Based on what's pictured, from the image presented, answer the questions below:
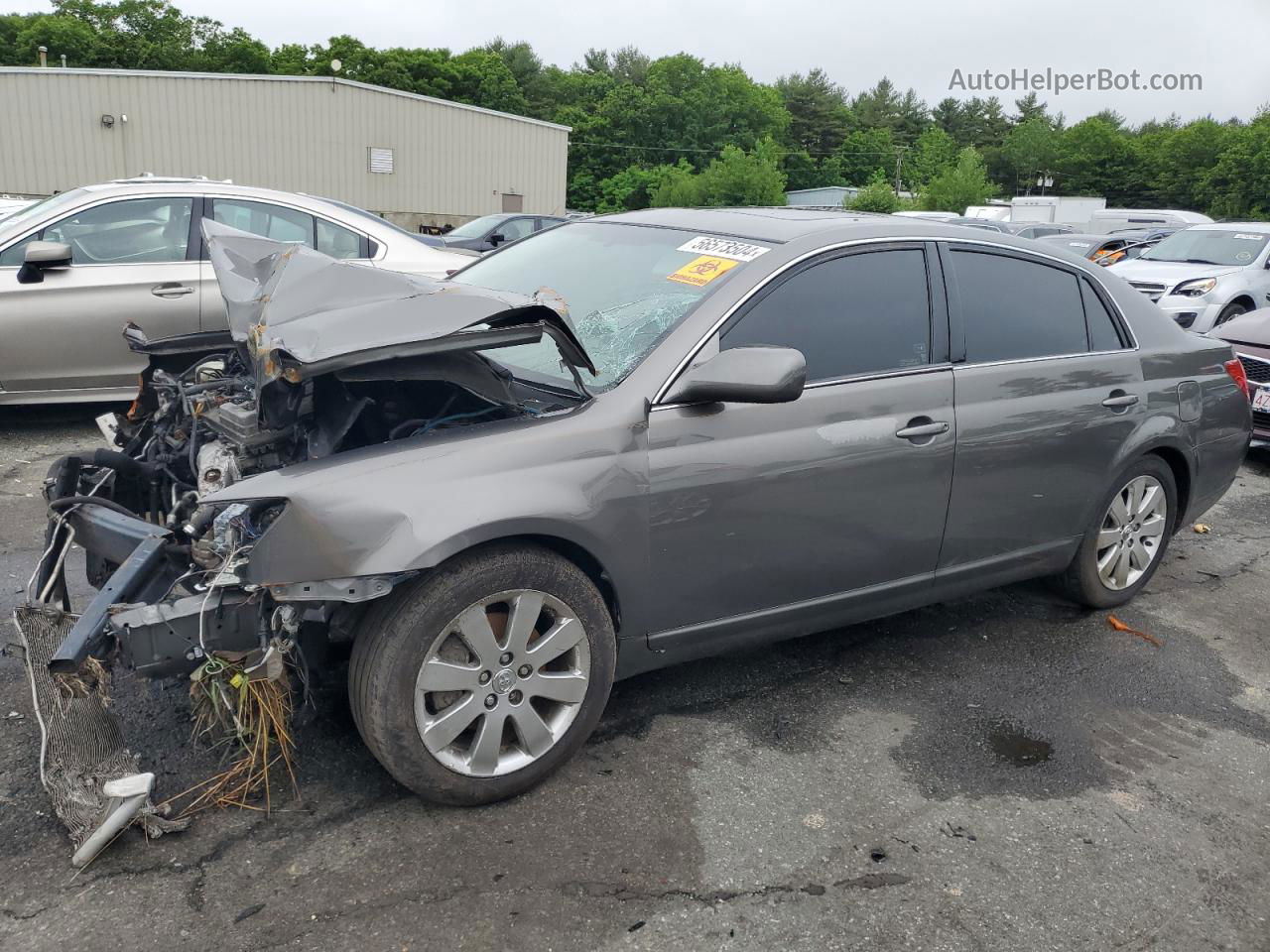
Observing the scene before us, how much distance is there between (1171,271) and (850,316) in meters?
10.9

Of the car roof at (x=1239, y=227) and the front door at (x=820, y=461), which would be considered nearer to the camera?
the front door at (x=820, y=461)

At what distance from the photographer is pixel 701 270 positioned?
11.7ft

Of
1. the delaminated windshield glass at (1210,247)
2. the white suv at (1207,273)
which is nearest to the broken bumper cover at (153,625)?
the white suv at (1207,273)

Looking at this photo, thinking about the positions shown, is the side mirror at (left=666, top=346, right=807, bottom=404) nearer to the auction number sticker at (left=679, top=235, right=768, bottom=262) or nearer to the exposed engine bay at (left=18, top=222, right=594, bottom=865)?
the exposed engine bay at (left=18, top=222, right=594, bottom=865)

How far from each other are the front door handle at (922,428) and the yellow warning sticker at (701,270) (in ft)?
2.68

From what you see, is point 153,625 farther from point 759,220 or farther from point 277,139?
point 277,139

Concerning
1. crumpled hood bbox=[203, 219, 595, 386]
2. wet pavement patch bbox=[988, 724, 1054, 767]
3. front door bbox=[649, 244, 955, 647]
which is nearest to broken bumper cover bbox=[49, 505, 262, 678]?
crumpled hood bbox=[203, 219, 595, 386]

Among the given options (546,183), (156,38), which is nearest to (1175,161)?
(546,183)

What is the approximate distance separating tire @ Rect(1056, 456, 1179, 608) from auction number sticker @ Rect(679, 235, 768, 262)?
1.96m

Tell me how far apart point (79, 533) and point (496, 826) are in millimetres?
1596

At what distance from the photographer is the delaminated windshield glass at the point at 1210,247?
1294 centimetres

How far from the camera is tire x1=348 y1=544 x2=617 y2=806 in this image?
2.78m

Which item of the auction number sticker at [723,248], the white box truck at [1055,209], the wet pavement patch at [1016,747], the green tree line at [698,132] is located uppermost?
the green tree line at [698,132]

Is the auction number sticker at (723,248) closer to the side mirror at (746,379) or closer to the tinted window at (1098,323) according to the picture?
the side mirror at (746,379)
